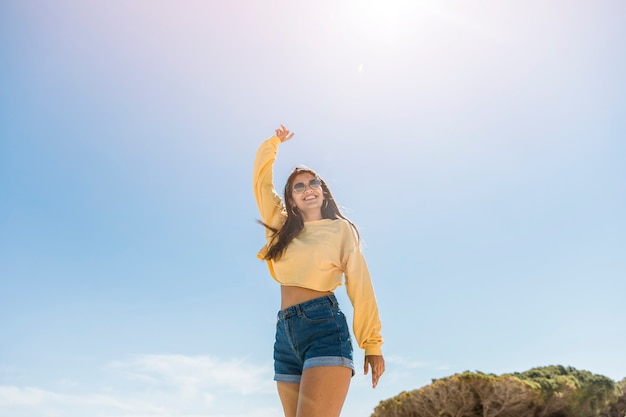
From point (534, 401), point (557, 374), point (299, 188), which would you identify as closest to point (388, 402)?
point (534, 401)

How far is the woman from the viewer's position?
9.94 feet

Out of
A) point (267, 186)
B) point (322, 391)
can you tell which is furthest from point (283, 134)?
point (322, 391)

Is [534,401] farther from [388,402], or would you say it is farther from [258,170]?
[258,170]

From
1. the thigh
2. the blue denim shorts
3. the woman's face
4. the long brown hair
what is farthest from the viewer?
the woman's face

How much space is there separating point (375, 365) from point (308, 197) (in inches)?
50.5

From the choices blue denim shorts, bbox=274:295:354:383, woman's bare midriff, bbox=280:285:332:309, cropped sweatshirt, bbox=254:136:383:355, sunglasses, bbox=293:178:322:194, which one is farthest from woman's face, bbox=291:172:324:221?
blue denim shorts, bbox=274:295:354:383

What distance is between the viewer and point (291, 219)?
373cm

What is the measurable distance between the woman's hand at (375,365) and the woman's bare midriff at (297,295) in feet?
1.60

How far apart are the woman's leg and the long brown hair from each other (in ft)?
2.76

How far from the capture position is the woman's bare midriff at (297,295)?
11.0ft

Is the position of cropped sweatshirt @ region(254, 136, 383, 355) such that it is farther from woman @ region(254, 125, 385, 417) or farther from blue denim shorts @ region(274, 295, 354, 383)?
blue denim shorts @ region(274, 295, 354, 383)

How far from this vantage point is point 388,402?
28297 mm

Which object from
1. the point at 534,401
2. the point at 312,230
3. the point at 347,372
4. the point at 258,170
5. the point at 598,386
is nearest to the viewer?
the point at 347,372

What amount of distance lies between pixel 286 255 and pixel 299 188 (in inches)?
22.5
